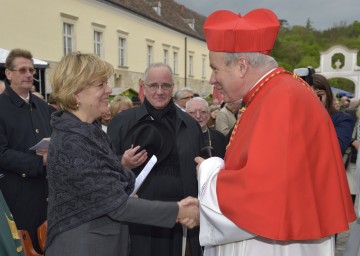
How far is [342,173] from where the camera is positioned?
204cm

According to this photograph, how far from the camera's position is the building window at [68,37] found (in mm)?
20500

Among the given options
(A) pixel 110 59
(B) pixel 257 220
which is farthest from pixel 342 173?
(A) pixel 110 59

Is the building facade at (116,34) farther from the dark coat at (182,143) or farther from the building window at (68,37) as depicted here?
the dark coat at (182,143)

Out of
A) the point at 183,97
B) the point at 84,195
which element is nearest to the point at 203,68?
the point at 183,97

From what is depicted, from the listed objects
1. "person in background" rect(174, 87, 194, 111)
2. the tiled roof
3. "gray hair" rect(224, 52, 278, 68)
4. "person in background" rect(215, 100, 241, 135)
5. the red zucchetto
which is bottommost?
"person in background" rect(215, 100, 241, 135)

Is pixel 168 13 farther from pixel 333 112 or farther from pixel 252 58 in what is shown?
pixel 252 58

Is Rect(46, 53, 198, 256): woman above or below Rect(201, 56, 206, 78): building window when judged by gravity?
below

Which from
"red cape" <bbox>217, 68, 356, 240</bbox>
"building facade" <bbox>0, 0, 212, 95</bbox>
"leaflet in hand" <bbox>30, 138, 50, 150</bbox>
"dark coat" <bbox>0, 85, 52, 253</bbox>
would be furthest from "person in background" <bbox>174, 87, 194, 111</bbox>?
"red cape" <bbox>217, 68, 356, 240</bbox>

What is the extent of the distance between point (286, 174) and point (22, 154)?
2618 millimetres

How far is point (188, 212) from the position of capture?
2.40 meters

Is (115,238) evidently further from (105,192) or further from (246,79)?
(246,79)

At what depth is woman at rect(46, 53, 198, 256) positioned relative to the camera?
81.7 inches

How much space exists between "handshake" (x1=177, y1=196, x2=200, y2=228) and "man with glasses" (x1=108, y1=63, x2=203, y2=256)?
961 mm

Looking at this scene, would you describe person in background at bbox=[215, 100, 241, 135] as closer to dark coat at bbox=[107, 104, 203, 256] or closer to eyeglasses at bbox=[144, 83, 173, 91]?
dark coat at bbox=[107, 104, 203, 256]
